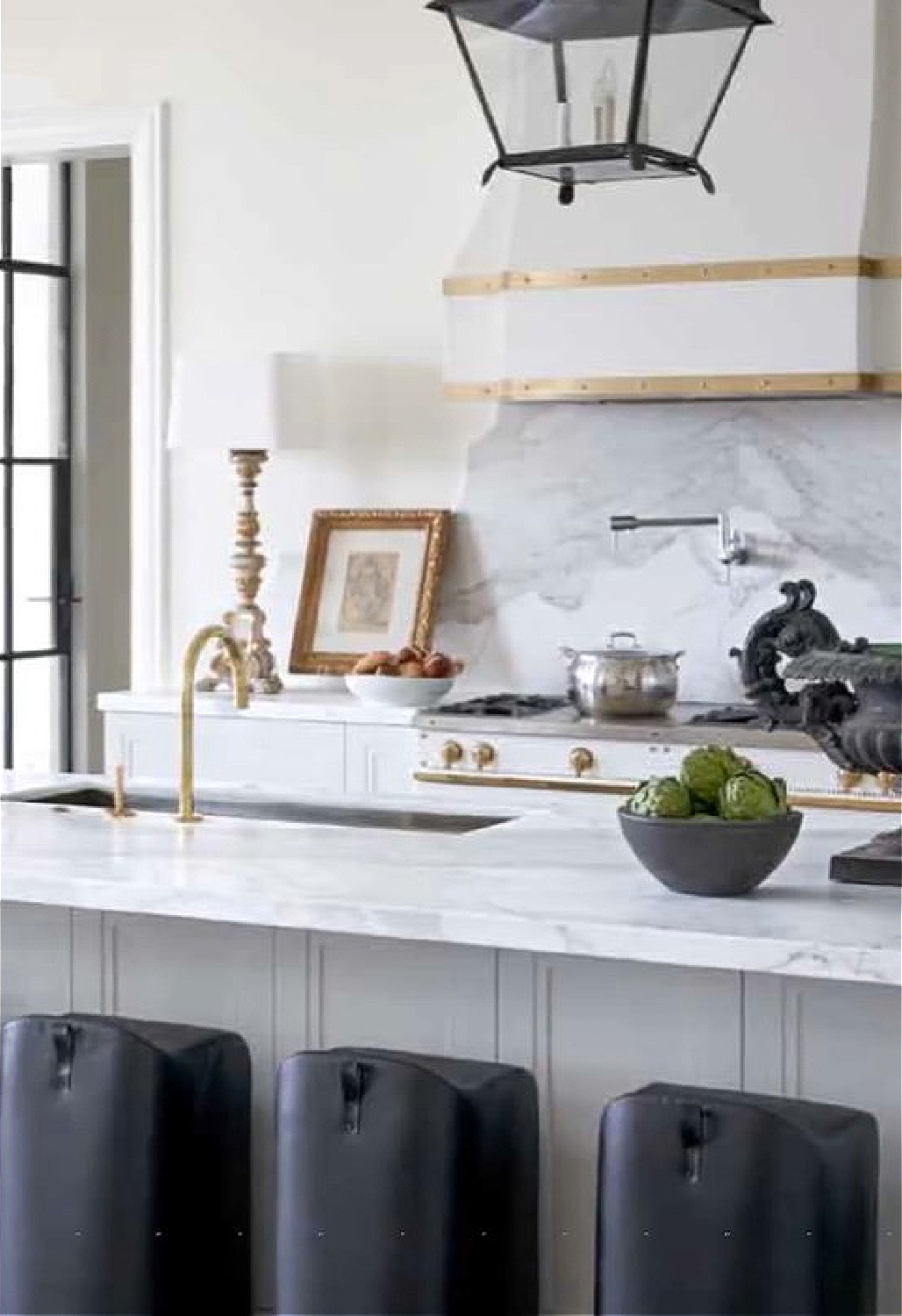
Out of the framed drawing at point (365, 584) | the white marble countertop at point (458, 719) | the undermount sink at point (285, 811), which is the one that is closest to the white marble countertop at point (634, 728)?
the white marble countertop at point (458, 719)

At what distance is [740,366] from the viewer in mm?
5551

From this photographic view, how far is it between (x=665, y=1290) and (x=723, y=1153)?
0.64 feet

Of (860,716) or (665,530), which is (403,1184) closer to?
(860,716)

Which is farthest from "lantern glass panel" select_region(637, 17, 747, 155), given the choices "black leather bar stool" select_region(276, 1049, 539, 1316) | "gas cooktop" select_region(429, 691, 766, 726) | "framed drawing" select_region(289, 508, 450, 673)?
"framed drawing" select_region(289, 508, 450, 673)

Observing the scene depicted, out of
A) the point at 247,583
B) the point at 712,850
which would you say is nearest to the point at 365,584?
the point at 247,583

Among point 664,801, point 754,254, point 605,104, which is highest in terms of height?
point 754,254

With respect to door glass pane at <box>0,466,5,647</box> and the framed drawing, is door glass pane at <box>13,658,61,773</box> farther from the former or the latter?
the framed drawing

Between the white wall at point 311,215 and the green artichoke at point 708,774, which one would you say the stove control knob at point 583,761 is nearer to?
the white wall at point 311,215

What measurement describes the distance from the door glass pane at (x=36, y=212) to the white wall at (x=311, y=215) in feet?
2.24

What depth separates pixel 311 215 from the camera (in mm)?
6363

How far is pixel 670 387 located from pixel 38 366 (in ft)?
8.66

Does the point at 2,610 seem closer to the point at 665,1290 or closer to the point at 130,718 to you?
the point at 130,718

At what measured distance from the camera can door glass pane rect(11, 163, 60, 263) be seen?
7352 mm

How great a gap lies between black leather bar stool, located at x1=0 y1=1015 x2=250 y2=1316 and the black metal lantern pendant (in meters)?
1.37
